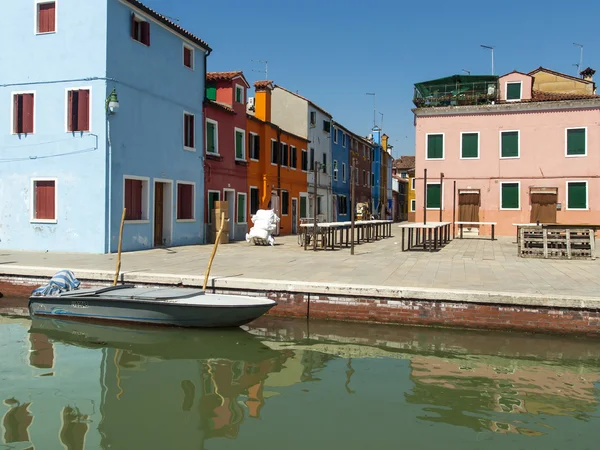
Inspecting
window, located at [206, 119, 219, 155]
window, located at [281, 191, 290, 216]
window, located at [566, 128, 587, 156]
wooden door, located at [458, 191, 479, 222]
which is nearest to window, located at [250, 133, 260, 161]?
window, located at [206, 119, 219, 155]

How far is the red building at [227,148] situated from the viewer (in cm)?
2069

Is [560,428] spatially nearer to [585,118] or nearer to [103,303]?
[103,303]

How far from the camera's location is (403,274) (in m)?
10.4

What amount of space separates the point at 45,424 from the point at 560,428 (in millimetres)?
4723

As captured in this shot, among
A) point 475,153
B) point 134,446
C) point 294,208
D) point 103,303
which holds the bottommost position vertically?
point 134,446

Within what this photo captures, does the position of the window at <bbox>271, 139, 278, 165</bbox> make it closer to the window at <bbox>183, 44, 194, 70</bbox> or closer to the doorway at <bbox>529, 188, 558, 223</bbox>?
the window at <bbox>183, 44, 194, 70</bbox>

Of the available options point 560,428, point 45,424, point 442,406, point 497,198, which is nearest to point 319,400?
point 442,406

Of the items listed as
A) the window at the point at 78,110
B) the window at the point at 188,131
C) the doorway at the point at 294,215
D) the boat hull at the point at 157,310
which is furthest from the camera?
the doorway at the point at 294,215

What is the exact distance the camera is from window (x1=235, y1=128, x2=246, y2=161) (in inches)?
902

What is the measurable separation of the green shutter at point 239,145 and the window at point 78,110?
8202 millimetres

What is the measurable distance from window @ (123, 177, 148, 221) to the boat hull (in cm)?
728

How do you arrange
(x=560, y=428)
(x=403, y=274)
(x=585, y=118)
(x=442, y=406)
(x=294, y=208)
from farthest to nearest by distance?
(x=294, y=208) < (x=585, y=118) < (x=403, y=274) < (x=442, y=406) < (x=560, y=428)

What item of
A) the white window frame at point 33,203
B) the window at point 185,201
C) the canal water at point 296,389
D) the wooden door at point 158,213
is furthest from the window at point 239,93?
the canal water at point 296,389

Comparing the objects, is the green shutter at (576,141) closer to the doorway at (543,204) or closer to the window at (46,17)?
the doorway at (543,204)
